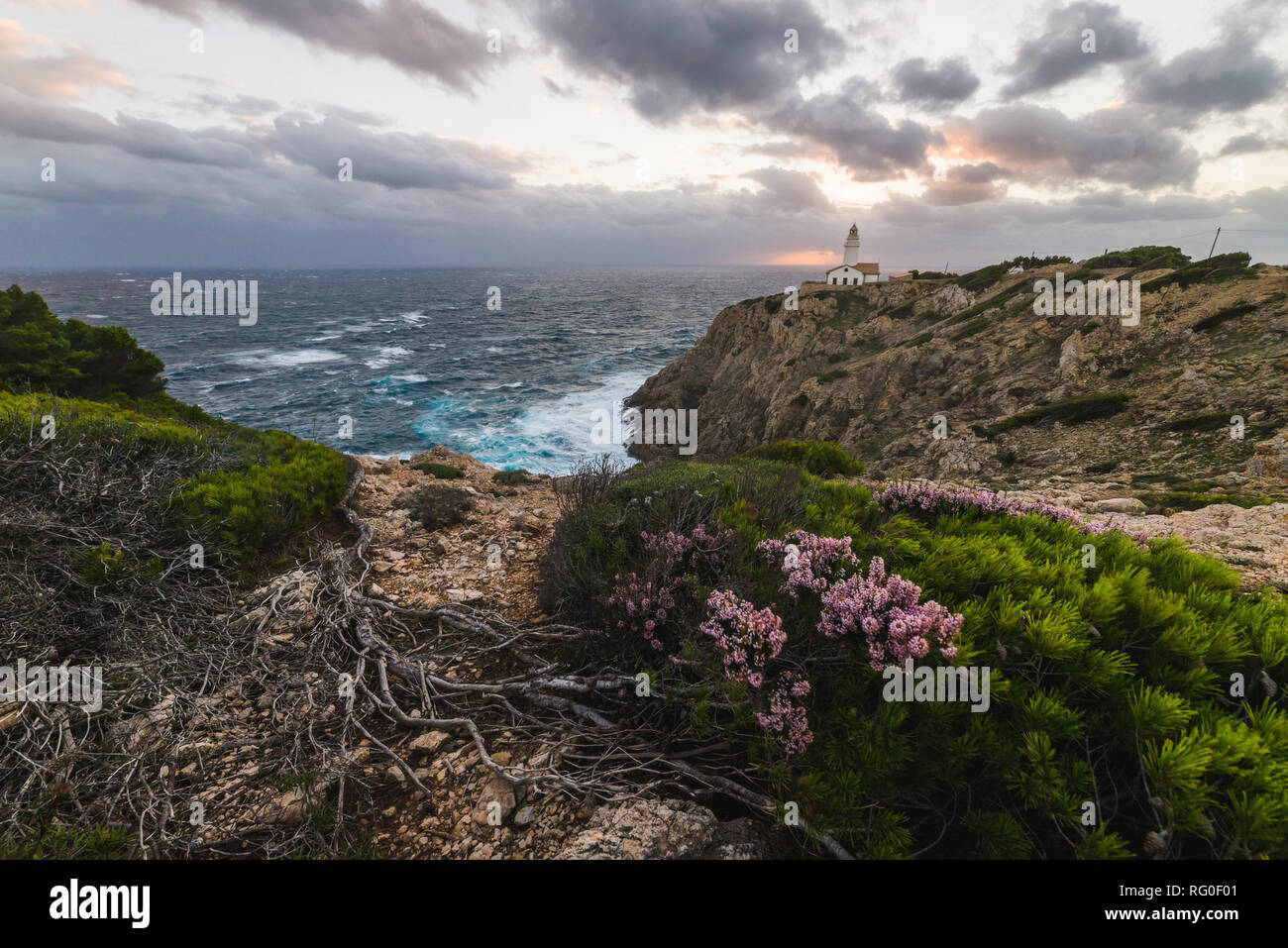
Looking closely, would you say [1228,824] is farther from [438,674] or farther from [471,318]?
A: [471,318]

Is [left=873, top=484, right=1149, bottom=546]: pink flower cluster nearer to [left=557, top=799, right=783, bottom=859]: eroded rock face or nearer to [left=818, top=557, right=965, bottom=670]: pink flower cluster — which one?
[left=818, top=557, right=965, bottom=670]: pink flower cluster

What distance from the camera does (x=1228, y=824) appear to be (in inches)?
80.5

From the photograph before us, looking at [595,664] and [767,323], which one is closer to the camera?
[595,664]

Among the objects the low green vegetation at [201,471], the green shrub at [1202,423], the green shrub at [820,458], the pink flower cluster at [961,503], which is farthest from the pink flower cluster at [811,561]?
the green shrub at [1202,423]

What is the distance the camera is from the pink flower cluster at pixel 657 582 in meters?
3.89

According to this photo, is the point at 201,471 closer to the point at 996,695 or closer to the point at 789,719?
the point at 789,719

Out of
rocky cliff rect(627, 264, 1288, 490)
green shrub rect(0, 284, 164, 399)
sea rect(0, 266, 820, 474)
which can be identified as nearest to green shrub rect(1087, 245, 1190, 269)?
rocky cliff rect(627, 264, 1288, 490)

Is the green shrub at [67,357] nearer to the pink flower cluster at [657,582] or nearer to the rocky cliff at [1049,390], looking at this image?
the pink flower cluster at [657,582]

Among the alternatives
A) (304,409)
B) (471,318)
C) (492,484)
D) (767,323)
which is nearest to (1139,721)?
(492,484)

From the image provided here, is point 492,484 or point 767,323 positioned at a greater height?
point 767,323

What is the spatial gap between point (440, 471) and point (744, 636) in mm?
11737

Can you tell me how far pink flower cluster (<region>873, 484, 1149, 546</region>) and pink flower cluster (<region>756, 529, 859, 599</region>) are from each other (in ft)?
5.44

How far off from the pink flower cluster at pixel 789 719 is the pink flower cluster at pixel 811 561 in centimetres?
72

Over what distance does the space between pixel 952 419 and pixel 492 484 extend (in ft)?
61.1
